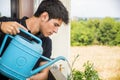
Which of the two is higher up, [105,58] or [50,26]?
[50,26]

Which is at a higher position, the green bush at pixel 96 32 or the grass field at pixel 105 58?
the green bush at pixel 96 32

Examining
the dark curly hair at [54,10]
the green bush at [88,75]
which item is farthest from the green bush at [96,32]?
the dark curly hair at [54,10]

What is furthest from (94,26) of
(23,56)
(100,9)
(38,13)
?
(23,56)

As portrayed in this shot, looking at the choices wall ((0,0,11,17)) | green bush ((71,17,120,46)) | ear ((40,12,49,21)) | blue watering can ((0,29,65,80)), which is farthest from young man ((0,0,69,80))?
wall ((0,0,11,17))

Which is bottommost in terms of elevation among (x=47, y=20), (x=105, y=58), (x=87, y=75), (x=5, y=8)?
(x=105, y=58)

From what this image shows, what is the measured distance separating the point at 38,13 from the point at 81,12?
5.20ft

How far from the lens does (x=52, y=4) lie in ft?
4.56

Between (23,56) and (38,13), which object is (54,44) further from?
(23,56)

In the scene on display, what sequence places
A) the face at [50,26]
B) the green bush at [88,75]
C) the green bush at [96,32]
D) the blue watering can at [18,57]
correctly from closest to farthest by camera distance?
the blue watering can at [18,57], the face at [50,26], the green bush at [88,75], the green bush at [96,32]

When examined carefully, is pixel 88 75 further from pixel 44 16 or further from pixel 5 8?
pixel 5 8

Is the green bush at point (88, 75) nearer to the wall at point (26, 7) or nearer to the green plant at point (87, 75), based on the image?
the green plant at point (87, 75)

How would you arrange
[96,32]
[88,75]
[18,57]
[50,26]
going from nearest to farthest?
1. [18,57]
2. [50,26]
3. [88,75]
4. [96,32]

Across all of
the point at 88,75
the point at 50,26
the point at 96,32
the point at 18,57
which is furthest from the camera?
the point at 96,32

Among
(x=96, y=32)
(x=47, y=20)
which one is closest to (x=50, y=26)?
(x=47, y=20)
